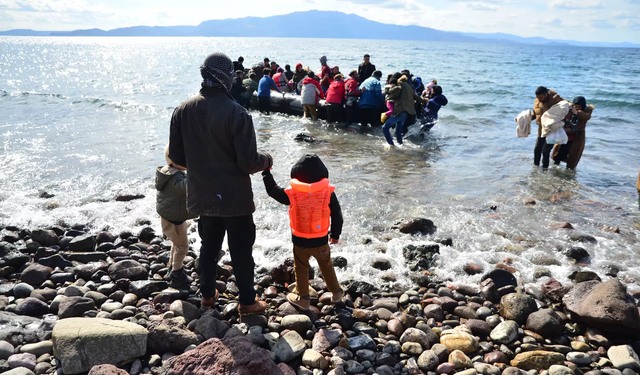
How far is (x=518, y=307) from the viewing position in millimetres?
4438

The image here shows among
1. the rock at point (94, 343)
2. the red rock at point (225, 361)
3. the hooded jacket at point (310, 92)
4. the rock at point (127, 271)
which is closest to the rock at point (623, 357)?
the red rock at point (225, 361)

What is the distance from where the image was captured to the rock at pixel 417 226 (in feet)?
22.6

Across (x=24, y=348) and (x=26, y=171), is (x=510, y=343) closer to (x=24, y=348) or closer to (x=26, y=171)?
(x=24, y=348)

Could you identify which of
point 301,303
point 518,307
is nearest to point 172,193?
point 301,303

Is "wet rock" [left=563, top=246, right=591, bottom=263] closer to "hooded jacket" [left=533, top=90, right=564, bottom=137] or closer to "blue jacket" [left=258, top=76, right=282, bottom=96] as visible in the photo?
"hooded jacket" [left=533, top=90, right=564, bottom=137]

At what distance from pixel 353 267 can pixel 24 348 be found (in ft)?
11.3

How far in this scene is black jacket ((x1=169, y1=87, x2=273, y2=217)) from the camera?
11.8ft

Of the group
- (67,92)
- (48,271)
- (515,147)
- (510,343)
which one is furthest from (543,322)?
(67,92)

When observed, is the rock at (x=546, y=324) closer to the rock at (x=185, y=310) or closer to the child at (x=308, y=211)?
the child at (x=308, y=211)

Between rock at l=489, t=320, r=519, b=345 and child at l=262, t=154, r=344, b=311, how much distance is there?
4.98 feet

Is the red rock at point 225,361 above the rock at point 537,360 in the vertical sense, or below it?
above

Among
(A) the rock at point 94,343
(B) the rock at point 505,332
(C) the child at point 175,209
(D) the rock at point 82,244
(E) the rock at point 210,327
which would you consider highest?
(C) the child at point 175,209

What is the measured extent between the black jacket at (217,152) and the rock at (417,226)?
3.54 meters

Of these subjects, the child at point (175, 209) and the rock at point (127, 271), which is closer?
the child at point (175, 209)
